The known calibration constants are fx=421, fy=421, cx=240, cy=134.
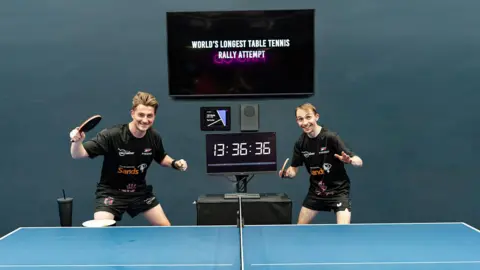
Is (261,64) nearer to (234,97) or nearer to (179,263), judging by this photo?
(234,97)

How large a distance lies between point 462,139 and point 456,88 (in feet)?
2.01

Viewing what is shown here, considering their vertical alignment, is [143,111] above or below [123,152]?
above

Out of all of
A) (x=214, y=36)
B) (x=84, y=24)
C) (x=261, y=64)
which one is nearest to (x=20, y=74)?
(x=84, y=24)

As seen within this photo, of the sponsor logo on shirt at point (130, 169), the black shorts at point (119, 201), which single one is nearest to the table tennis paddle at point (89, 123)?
the sponsor logo on shirt at point (130, 169)

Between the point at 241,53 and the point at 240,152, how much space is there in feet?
3.96

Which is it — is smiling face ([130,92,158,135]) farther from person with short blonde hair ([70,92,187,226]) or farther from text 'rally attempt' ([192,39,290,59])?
text 'rally attempt' ([192,39,290,59])

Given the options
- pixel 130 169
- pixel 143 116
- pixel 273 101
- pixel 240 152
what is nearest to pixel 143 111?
pixel 143 116

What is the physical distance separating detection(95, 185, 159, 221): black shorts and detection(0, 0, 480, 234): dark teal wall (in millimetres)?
1058

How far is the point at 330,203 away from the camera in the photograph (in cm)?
403

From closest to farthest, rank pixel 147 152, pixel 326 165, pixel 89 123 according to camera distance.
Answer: pixel 89 123, pixel 147 152, pixel 326 165

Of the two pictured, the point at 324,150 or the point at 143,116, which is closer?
the point at 143,116

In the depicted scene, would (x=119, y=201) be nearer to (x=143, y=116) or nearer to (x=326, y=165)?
(x=143, y=116)

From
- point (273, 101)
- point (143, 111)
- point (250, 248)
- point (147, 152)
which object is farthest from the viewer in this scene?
point (273, 101)

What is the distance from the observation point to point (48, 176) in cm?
505
